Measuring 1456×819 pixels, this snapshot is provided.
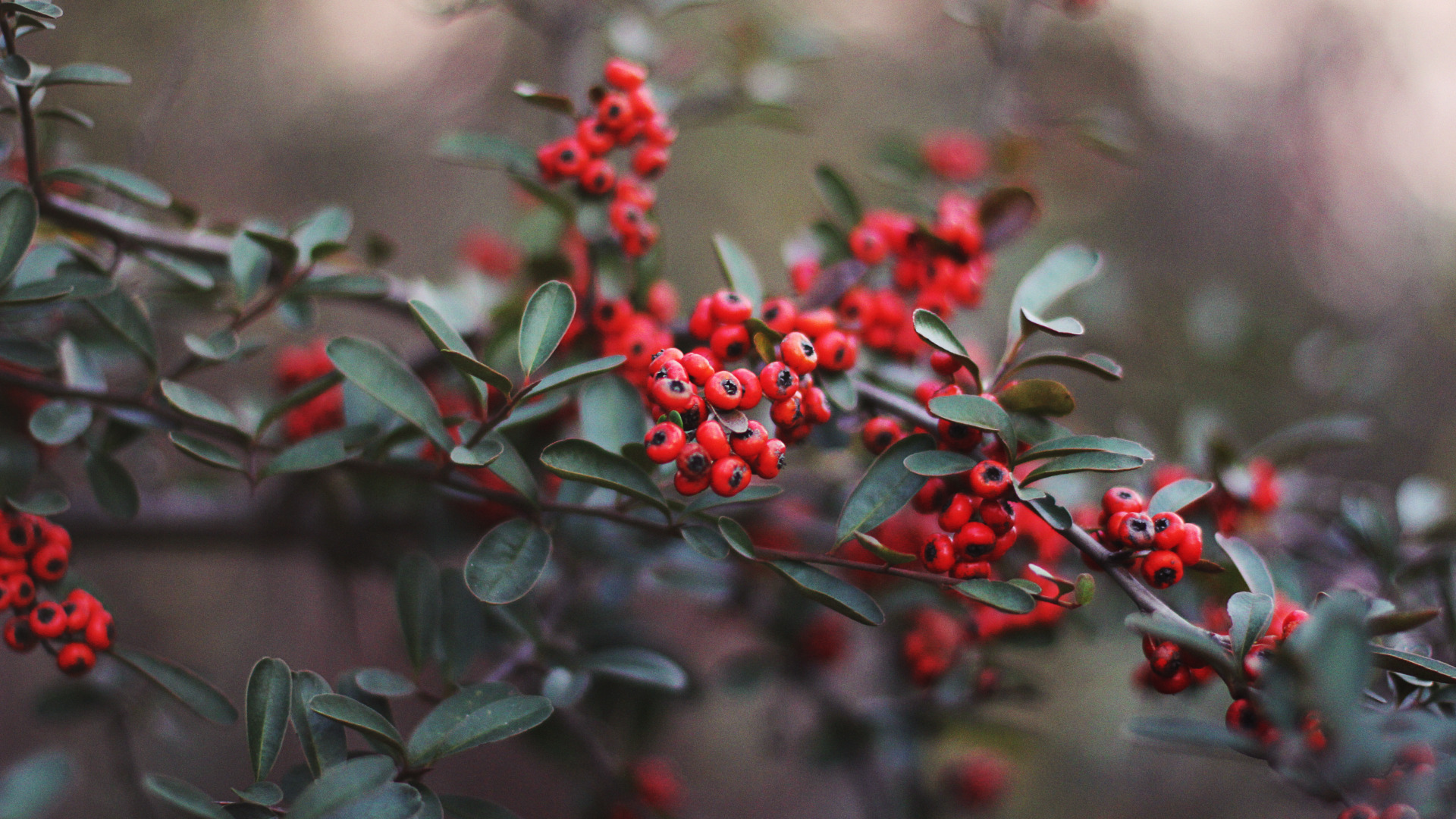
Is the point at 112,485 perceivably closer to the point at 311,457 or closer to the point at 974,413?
the point at 311,457

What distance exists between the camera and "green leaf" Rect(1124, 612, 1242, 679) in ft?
2.94

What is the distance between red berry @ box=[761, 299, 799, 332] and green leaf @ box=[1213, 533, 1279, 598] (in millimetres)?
667

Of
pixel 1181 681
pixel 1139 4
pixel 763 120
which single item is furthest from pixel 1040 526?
pixel 1139 4

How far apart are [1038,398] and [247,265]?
4.36ft

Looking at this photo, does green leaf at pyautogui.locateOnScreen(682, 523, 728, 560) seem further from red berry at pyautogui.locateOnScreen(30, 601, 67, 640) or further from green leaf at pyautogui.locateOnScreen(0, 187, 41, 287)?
green leaf at pyautogui.locateOnScreen(0, 187, 41, 287)

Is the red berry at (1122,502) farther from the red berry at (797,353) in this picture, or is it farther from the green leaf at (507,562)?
the green leaf at (507,562)

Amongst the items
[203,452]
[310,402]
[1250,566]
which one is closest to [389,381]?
[203,452]

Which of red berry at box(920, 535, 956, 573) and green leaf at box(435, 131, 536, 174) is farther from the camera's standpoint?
green leaf at box(435, 131, 536, 174)

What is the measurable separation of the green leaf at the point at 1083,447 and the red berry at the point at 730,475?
14.4 inches

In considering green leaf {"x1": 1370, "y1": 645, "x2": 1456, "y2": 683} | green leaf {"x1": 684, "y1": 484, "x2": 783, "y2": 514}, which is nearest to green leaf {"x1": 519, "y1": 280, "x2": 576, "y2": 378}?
green leaf {"x1": 684, "y1": 484, "x2": 783, "y2": 514}

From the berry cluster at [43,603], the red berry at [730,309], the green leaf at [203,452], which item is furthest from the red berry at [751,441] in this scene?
the berry cluster at [43,603]

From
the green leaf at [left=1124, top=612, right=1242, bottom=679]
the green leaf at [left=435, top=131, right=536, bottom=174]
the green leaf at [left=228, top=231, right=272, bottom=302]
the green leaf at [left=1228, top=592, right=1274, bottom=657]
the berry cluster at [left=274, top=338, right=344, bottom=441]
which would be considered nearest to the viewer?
the green leaf at [left=1124, top=612, right=1242, bottom=679]

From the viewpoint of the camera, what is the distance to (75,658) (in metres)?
1.18

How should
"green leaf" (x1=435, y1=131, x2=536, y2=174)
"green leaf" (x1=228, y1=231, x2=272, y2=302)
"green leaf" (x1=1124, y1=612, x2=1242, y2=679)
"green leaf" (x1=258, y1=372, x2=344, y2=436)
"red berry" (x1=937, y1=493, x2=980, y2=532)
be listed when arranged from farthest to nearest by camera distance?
"green leaf" (x1=435, y1=131, x2=536, y2=174)
"green leaf" (x1=228, y1=231, x2=272, y2=302)
"green leaf" (x1=258, y1=372, x2=344, y2=436)
"red berry" (x1=937, y1=493, x2=980, y2=532)
"green leaf" (x1=1124, y1=612, x2=1242, y2=679)
